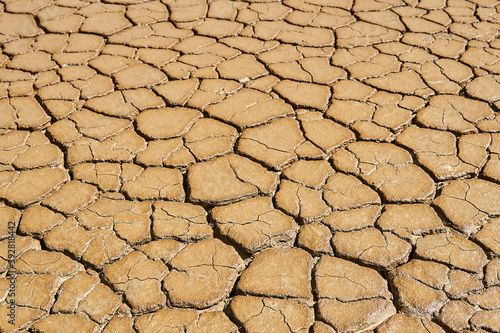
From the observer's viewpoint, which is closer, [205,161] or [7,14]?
[205,161]

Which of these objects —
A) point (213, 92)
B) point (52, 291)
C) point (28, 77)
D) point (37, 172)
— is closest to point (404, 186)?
point (213, 92)

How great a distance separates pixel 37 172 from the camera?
2.52 m

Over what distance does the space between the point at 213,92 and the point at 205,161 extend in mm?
652

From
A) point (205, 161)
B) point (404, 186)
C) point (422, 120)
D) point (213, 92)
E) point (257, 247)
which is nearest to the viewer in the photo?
point (257, 247)

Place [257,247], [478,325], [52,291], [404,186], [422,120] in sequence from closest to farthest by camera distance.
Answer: [478,325] → [52,291] → [257,247] → [404,186] → [422,120]

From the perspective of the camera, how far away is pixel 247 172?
253cm

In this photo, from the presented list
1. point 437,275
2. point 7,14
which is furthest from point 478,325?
point 7,14

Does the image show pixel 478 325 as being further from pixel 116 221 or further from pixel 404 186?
pixel 116 221

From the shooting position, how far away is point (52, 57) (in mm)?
3434

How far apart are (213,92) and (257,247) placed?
4.15 feet

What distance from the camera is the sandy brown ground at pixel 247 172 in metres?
1.94

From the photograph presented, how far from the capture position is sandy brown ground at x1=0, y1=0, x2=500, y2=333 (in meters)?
1.94

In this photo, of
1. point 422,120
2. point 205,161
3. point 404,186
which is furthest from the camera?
point 422,120

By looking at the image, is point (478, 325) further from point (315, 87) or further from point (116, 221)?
point (315, 87)
